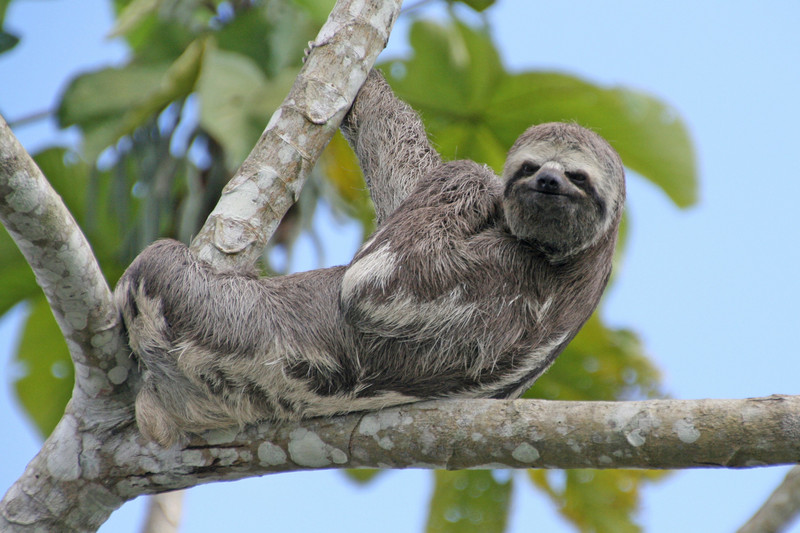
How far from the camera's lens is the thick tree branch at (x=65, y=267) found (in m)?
3.38

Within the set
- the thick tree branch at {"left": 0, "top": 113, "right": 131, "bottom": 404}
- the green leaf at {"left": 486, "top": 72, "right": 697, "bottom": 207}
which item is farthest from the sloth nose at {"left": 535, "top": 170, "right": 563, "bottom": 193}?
the green leaf at {"left": 486, "top": 72, "right": 697, "bottom": 207}

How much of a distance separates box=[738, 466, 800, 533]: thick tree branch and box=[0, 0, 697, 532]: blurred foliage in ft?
10.5

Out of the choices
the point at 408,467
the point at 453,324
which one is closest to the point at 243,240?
the point at 453,324

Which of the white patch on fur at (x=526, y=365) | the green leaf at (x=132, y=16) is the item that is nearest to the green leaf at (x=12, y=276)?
the green leaf at (x=132, y=16)

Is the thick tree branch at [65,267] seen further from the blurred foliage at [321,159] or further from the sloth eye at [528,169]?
the blurred foliage at [321,159]

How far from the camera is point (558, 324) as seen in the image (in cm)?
459

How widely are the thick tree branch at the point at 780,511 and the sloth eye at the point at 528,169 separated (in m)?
2.22

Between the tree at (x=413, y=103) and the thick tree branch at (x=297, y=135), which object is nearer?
the thick tree branch at (x=297, y=135)

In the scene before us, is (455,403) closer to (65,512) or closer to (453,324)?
(453,324)

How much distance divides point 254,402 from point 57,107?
5441 mm

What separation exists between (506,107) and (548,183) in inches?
147

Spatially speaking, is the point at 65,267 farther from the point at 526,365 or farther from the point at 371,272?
the point at 526,365

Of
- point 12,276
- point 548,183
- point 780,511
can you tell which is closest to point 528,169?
point 548,183

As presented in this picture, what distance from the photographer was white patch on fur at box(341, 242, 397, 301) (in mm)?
4305
